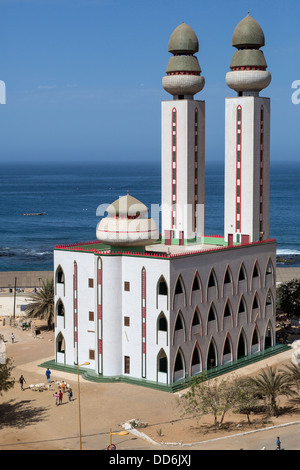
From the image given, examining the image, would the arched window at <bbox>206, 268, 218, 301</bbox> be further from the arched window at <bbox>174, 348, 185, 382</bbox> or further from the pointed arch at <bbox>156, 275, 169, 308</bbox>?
the arched window at <bbox>174, 348, 185, 382</bbox>

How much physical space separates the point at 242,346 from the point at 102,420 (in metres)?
17.9

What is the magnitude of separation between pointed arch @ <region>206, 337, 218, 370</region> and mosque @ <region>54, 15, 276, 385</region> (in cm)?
8

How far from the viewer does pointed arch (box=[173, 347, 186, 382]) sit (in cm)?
5950

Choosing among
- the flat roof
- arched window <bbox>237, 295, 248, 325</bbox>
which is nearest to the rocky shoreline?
the flat roof

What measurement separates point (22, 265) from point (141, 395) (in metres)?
85.2

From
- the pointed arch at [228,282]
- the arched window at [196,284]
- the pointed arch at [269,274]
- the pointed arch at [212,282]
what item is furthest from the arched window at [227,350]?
the pointed arch at [269,274]

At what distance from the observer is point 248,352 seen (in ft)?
219

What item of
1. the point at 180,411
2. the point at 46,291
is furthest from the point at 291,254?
the point at 180,411

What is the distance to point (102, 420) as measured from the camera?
173 ft

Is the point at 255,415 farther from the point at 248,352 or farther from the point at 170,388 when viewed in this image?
the point at 248,352

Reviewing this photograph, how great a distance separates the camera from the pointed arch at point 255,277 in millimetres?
66562

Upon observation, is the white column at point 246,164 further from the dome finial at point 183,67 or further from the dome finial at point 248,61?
the dome finial at point 183,67

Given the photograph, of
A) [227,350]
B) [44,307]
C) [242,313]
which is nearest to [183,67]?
[242,313]

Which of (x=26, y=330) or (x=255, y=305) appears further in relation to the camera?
(x=26, y=330)
